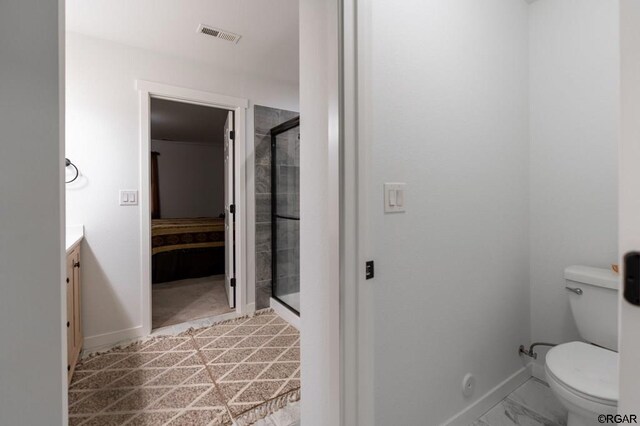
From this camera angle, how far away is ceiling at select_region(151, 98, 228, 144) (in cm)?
435

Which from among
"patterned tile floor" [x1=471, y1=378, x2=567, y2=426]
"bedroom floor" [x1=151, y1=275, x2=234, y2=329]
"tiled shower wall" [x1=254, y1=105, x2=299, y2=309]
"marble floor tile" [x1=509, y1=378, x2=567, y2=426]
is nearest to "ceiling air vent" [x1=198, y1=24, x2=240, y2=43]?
"tiled shower wall" [x1=254, y1=105, x2=299, y2=309]

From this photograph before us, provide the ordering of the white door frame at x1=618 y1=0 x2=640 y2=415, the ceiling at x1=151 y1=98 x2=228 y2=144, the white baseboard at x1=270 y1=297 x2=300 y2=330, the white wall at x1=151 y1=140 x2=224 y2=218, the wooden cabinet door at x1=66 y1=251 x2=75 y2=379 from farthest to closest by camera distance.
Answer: the white wall at x1=151 y1=140 x2=224 y2=218, the ceiling at x1=151 y1=98 x2=228 y2=144, the white baseboard at x1=270 y1=297 x2=300 y2=330, the wooden cabinet door at x1=66 y1=251 x2=75 y2=379, the white door frame at x1=618 y1=0 x2=640 y2=415

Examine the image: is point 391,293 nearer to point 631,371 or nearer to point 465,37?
point 631,371

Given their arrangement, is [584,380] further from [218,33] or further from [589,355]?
[218,33]

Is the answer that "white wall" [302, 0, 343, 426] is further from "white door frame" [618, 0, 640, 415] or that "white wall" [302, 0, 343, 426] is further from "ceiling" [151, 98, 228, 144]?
"ceiling" [151, 98, 228, 144]

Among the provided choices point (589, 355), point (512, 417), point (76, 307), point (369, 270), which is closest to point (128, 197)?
point (76, 307)

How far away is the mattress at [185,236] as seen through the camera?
410 centimetres

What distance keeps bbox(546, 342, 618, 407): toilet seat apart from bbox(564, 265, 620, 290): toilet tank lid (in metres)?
0.31

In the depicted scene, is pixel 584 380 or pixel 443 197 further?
pixel 443 197

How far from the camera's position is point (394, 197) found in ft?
3.79

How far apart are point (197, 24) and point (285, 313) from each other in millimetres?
2519

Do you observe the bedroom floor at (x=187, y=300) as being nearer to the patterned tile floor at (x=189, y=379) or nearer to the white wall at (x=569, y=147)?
the patterned tile floor at (x=189, y=379)

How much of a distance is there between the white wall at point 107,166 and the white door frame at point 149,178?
0.05 metres

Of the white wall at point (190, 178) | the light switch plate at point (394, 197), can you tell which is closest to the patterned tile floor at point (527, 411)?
the light switch plate at point (394, 197)
